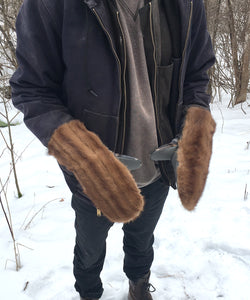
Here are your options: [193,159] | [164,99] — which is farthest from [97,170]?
[164,99]

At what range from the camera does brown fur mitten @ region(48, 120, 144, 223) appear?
0.76m

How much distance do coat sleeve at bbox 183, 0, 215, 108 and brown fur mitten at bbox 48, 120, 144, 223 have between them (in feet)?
1.67

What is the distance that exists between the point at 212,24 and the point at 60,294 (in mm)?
5394

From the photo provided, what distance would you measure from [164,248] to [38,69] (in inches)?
62.2

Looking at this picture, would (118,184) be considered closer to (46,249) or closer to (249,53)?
(46,249)

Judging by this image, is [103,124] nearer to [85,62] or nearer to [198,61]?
[85,62]

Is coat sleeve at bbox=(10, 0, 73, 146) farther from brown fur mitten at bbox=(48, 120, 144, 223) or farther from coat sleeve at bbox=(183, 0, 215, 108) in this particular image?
coat sleeve at bbox=(183, 0, 215, 108)

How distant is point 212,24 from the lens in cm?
507

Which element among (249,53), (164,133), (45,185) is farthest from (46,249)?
(249,53)

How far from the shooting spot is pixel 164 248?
74.1 inches

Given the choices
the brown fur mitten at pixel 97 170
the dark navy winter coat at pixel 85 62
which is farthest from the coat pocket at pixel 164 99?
the brown fur mitten at pixel 97 170

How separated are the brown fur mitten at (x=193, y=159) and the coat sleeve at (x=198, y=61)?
17cm

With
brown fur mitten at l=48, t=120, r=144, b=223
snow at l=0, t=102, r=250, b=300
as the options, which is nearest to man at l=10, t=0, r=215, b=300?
brown fur mitten at l=48, t=120, r=144, b=223

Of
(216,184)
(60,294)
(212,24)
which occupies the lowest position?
(60,294)
